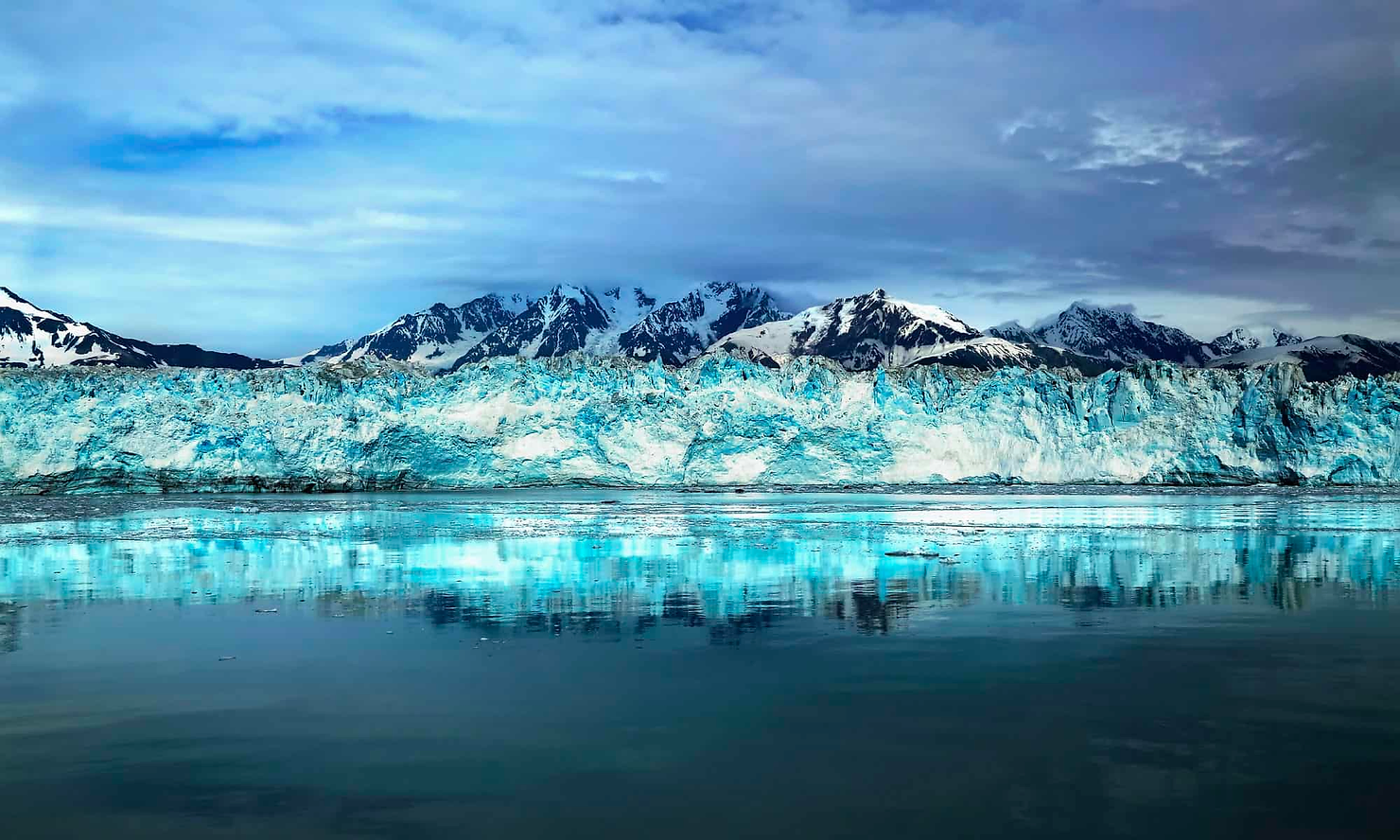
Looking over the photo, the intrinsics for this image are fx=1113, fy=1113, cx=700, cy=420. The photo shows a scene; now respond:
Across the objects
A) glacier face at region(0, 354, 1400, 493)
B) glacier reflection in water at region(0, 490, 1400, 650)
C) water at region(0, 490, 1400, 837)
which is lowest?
water at region(0, 490, 1400, 837)

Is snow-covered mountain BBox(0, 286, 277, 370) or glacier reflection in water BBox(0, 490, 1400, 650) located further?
snow-covered mountain BBox(0, 286, 277, 370)

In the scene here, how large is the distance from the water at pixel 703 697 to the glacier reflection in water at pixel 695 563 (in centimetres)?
13

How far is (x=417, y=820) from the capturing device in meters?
5.70

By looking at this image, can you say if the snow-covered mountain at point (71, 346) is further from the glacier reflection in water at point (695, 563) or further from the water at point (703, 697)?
the water at point (703, 697)

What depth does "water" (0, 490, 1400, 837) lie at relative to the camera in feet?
19.1

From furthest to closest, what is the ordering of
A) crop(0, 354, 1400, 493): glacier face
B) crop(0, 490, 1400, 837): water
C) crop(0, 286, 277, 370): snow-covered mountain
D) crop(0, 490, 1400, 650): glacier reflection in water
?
1. crop(0, 286, 277, 370): snow-covered mountain
2. crop(0, 354, 1400, 493): glacier face
3. crop(0, 490, 1400, 650): glacier reflection in water
4. crop(0, 490, 1400, 837): water

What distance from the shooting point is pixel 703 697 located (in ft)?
27.3

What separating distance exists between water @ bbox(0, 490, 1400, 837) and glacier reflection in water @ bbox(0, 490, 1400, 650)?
0.41 ft

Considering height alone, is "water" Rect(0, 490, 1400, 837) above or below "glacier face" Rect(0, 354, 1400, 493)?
below

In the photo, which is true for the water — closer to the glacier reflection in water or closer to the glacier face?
the glacier reflection in water

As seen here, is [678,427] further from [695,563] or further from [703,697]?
[703,697]

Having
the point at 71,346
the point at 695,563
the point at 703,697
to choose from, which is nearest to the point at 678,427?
the point at 695,563

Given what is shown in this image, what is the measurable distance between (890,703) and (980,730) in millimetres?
886

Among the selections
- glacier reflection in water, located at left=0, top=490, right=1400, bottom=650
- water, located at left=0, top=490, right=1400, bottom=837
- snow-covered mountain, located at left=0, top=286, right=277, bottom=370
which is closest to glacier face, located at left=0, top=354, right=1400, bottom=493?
glacier reflection in water, located at left=0, top=490, right=1400, bottom=650
